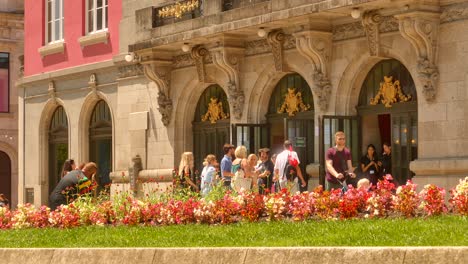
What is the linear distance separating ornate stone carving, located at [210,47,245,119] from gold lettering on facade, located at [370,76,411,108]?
4699mm

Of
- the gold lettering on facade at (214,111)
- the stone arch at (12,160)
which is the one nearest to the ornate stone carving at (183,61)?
the gold lettering on facade at (214,111)

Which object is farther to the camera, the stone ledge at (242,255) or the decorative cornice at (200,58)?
the decorative cornice at (200,58)

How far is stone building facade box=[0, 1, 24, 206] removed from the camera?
Answer: 182 feet

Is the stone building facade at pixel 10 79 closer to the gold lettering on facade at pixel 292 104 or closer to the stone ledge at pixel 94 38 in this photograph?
the stone ledge at pixel 94 38

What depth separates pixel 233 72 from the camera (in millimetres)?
33188

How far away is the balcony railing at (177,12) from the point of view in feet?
108

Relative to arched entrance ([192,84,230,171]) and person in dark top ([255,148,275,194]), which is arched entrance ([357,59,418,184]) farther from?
arched entrance ([192,84,230,171])

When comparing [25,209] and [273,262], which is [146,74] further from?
[273,262]

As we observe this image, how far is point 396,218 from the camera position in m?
19.4

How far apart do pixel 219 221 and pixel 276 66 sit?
10.3 m

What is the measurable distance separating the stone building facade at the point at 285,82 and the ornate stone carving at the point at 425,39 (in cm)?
2

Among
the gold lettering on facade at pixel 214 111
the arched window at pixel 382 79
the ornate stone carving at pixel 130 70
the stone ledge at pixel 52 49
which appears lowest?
the gold lettering on facade at pixel 214 111

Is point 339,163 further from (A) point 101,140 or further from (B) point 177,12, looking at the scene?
(A) point 101,140

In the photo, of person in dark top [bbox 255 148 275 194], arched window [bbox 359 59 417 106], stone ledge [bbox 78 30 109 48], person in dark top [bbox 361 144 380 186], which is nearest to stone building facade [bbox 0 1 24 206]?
stone ledge [bbox 78 30 109 48]
